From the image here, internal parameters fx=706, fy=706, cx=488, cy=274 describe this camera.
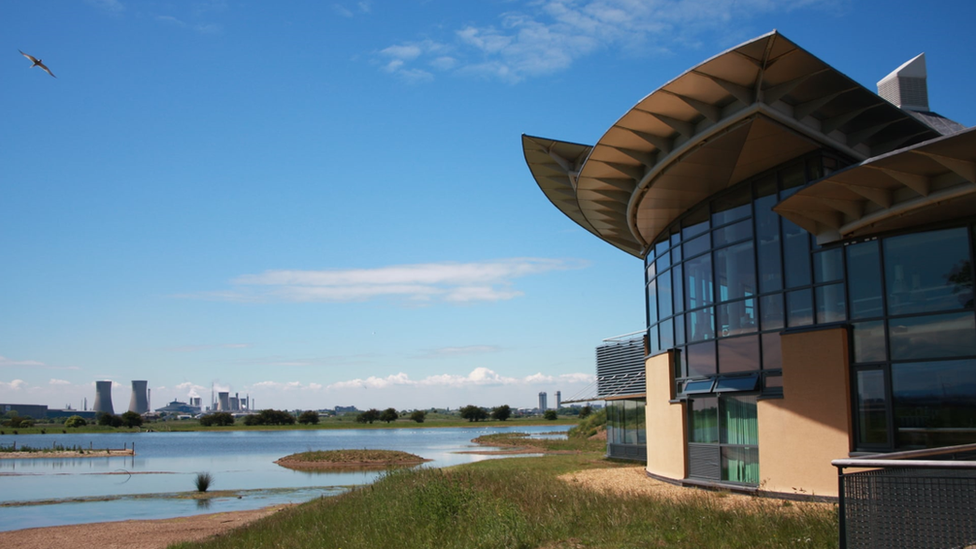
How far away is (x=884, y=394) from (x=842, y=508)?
7.53 meters

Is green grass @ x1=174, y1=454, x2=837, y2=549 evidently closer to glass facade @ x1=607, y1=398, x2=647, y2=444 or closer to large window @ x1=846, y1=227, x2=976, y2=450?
large window @ x1=846, y1=227, x2=976, y2=450

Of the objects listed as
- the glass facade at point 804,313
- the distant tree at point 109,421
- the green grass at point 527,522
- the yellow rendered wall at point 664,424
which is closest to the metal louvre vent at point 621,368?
the yellow rendered wall at point 664,424

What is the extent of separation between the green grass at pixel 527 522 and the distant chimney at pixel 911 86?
39.2ft

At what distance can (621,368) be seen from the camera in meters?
31.8

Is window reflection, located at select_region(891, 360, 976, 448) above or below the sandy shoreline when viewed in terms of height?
above

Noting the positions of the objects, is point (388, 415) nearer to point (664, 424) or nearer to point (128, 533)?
point (128, 533)

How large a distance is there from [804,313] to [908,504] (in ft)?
29.6

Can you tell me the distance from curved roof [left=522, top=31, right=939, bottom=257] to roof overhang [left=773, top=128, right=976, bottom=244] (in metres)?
1.59

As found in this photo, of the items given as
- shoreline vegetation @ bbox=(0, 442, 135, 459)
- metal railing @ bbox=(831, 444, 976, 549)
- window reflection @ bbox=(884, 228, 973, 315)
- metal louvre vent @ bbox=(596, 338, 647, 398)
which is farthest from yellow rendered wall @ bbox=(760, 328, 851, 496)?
shoreline vegetation @ bbox=(0, 442, 135, 459)

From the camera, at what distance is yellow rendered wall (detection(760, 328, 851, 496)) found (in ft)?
46.7

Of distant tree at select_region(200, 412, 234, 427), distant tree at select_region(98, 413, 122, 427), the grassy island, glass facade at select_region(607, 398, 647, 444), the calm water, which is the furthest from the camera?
distant tree at select_region(200, 412, 234, 427)

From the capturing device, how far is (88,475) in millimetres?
45438

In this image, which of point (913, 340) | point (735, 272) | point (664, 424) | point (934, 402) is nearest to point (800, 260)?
point (735, 272)

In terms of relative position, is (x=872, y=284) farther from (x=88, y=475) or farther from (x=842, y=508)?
(x=88, y=475)
